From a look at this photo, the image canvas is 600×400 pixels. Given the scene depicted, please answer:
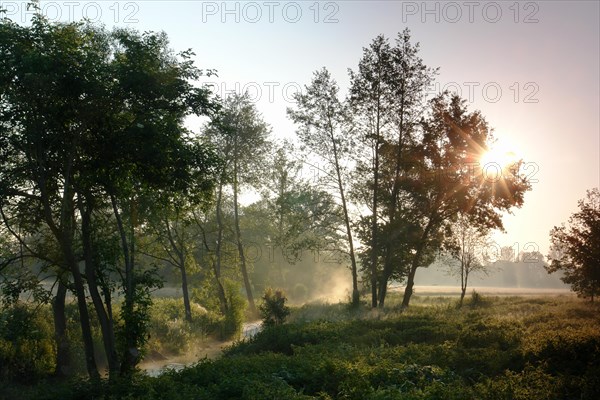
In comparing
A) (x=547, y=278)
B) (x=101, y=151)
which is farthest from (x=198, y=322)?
(x=547, y=278)

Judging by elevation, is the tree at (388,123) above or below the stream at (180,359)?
above

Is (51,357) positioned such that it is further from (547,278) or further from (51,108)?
(547,278)

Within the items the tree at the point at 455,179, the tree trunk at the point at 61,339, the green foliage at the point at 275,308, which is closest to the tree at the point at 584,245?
the tree at the point at 455,179

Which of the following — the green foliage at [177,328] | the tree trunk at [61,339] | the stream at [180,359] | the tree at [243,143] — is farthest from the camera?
the tree at [243,143]

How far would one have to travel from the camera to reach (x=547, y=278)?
180125 millimetres

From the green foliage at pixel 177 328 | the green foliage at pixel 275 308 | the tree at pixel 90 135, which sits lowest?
the green foliage at pixel 177 328

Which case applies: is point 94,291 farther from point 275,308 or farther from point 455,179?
point 455,179

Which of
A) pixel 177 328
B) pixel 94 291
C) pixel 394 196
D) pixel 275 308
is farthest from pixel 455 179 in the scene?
pixel 94 291

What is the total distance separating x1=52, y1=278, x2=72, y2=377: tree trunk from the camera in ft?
63.6

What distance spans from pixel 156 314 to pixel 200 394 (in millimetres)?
20262

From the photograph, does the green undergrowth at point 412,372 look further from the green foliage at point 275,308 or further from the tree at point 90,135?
the green foliage at point 275,308

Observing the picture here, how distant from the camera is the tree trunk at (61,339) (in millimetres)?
19391

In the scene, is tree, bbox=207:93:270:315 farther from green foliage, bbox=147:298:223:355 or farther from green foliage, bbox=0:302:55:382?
green foliage, bbox=0:302:55:382

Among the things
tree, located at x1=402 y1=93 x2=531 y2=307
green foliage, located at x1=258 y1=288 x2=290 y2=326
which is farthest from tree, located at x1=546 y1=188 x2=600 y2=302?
green foliage, located at x1=258 y1=288 x2=290 y2=326
